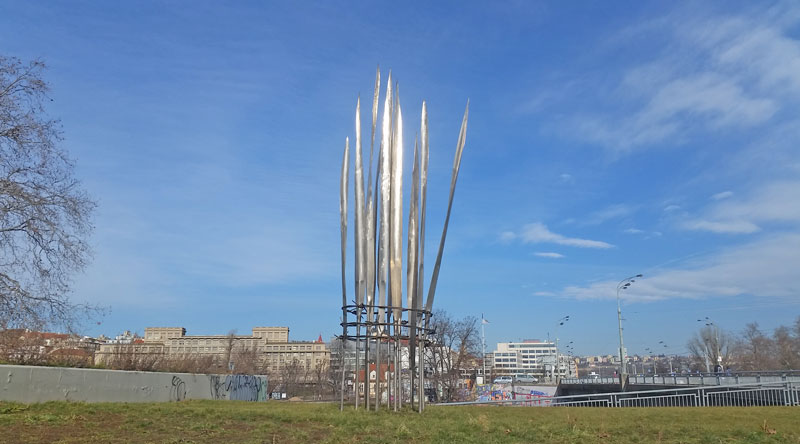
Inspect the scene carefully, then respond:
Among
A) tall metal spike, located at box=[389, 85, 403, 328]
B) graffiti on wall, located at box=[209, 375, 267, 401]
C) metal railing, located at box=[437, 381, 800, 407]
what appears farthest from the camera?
graffiti on wall, located at box=[209, 375, 267, 401]

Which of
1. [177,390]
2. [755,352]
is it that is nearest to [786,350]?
[755,352]

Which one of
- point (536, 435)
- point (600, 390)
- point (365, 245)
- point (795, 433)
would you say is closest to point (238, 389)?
point (365, 245)

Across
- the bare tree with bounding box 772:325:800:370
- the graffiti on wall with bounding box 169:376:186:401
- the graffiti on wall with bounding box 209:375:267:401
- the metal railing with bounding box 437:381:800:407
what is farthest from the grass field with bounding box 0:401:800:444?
the bare tree with bounding box 772:325:800:370

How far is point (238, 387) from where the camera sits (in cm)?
2408

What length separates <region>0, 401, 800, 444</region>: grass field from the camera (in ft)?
28.6

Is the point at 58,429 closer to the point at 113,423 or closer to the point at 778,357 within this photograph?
the point at 113,423

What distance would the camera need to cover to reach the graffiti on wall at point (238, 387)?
22391 millimetres

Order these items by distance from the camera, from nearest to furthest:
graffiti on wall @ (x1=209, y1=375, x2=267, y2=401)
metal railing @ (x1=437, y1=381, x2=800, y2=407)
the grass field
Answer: the grass field → metal railing @ (x1=437, y1=381, x2=800, y2=407) → graffiti on wall @ (x1=209, y1=375, x2=267, y2=401)

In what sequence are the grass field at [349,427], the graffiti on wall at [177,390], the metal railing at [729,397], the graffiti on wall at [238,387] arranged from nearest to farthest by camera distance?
the grass field at [349,427] < the graffiti on wall at [177,390] < the metal railing at [729,397] < the graffiti on wall at [238,387]

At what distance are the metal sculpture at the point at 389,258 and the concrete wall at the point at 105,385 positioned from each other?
692 centimetres

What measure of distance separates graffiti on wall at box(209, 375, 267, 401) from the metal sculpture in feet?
35.2

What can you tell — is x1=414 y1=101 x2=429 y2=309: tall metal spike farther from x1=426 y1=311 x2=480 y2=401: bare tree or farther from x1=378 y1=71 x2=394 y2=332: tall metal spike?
x1=426 y1=311 x2=480 y2=401: bare tree

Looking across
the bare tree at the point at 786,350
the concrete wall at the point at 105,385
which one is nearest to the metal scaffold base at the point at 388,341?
the concrete wall at the point at 105,385

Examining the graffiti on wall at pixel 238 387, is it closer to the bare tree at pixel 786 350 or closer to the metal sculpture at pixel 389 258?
the metal sculpture at pixel 389 258
